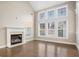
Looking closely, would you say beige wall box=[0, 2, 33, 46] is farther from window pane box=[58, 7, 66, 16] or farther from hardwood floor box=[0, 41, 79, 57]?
window pane box=[58, 7, 66, 16]

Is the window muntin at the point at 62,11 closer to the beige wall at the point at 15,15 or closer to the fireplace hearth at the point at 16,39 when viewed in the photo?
the beige wall at the point at 15,15

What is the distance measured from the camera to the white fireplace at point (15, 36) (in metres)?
2.24

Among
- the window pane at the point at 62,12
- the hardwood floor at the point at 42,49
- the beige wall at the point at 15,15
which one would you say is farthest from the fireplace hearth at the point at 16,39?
the window pane at the point at 62,12

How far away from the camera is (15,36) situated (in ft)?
8.02

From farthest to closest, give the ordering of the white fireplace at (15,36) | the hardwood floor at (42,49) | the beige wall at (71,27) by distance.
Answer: the white fireplace at (15,36) → the hardwood floor at (42,49) → the beige wall at (71,27)

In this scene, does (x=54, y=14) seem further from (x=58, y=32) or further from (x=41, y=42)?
(x=41, y=42)

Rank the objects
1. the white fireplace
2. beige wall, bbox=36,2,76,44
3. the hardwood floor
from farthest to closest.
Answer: the white fireplace < the hardwood floor < beige wall, bbox=36,2,76,44

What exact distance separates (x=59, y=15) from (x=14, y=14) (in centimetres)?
90

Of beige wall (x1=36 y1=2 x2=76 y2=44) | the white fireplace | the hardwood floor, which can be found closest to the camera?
beige wall (x1=36 y1=2 x2=76 y2=44)

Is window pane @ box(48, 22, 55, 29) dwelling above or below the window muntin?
below

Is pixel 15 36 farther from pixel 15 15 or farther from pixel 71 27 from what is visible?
pixel 71 27

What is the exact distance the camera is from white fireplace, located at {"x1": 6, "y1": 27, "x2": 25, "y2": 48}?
224 cm

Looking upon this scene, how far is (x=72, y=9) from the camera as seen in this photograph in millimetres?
1788

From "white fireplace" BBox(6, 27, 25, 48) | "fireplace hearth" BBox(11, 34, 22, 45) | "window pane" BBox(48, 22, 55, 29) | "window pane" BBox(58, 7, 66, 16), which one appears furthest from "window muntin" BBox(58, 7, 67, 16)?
"fireplace hearth" BBox(11, 34, 22, 45)
